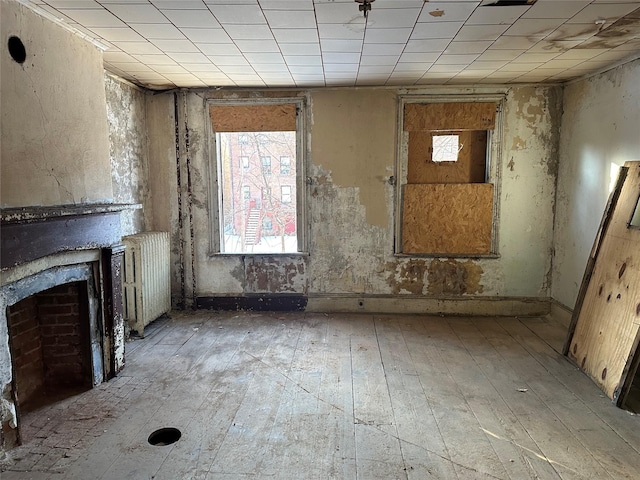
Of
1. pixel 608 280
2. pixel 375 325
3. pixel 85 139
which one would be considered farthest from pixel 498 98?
pixel 85 139

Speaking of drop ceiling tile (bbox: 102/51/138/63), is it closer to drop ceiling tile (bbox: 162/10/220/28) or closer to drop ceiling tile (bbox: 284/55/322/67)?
drop ceiling tile (bbox: 162/10/220/28)

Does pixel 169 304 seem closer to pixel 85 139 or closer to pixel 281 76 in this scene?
pixel 85 139

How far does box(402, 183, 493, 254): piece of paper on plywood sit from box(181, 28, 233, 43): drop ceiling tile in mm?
2563

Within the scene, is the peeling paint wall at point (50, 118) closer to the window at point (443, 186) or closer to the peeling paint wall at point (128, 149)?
the peeling paint wall at point (128, 149)

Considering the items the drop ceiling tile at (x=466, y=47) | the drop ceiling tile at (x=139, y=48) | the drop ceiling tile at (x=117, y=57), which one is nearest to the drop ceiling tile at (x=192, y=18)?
the drop ceiling tile at (x=139, y=48)

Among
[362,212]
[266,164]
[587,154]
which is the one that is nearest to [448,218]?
[362,212]

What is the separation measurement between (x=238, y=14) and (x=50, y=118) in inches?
53.3

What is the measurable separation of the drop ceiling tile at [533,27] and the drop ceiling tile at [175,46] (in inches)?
91.3

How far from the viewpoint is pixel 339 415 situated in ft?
9.08

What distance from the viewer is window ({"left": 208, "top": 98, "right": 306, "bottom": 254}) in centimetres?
481

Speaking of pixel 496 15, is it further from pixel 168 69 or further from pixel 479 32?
pixel 168 69

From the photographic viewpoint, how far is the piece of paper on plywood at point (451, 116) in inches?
184

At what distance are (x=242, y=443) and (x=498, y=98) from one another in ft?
14.0

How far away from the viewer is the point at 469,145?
4840 mm
